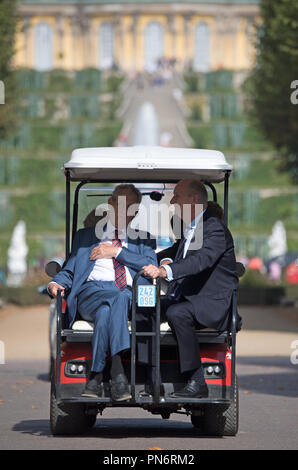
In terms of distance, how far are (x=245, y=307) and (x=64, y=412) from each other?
28.1m

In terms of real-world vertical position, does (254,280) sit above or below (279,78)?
below

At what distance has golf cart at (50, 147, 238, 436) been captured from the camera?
33.7 feet

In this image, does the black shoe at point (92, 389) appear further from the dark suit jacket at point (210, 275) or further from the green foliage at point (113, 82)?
the green foliage at point (113, 82)

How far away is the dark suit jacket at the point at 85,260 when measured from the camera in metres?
10.6

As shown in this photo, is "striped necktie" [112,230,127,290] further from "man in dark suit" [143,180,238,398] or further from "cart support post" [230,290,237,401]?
"cart support post" [230,290,237,401]

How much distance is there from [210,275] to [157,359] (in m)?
0.77

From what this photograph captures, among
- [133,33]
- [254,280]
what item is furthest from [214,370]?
[133,33]

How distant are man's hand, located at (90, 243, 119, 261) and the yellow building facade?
396 ft

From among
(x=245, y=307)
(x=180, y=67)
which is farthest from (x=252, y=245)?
(x=180, y=67)

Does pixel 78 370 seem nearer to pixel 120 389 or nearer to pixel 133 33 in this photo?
pixel 120 389

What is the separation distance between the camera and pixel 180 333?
10.3 meters

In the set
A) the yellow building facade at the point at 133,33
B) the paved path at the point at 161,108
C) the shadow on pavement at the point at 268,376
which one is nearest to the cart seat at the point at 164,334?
the shadow on pavement at the point at 268,376

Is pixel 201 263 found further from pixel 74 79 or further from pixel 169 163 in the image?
pixel 74 79

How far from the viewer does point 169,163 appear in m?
10.9
